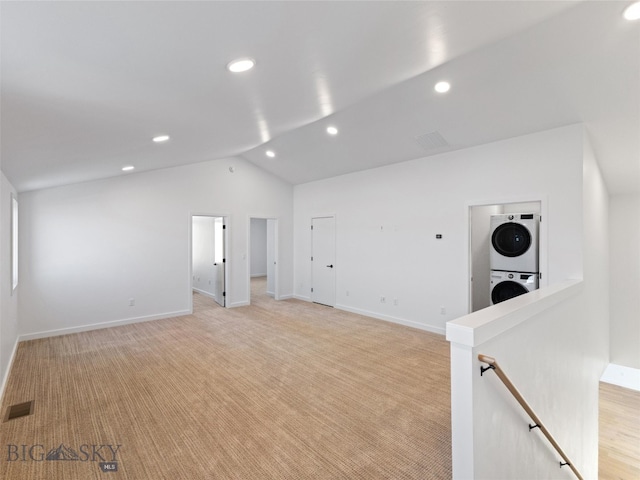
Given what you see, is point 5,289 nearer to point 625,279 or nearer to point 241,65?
point 241,65

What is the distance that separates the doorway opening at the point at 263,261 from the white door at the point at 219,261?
2.19 feet

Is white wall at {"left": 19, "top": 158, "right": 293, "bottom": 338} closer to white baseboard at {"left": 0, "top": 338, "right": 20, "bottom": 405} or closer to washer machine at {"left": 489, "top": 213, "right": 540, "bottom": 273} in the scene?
white baseboard at {"left": 0, "top": 338, "right": 20, "bottom": 405}

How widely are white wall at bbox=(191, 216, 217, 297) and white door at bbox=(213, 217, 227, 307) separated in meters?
0.22

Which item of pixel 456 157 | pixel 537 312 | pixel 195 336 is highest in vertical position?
pixel 456 157

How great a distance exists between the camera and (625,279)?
5391mm

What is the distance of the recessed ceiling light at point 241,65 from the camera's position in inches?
74.2

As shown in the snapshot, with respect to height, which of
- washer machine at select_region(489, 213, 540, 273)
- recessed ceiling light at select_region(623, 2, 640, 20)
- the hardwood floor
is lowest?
the hardwood floor

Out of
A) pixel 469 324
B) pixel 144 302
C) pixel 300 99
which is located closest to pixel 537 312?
pixel 469 324

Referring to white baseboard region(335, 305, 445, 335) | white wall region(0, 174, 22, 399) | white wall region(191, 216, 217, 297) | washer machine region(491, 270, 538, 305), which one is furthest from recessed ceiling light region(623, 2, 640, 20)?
white wall region(191, 216, 217, 297)

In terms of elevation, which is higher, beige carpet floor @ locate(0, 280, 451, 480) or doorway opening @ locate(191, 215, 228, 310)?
doorway opening @ locate(191, 215, 228, 310)

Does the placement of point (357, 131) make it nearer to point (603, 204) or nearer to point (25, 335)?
point (603, 204)

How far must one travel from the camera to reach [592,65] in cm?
282

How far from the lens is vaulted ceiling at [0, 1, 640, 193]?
1385 millimetres

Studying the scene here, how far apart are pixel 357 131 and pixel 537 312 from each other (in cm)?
352
